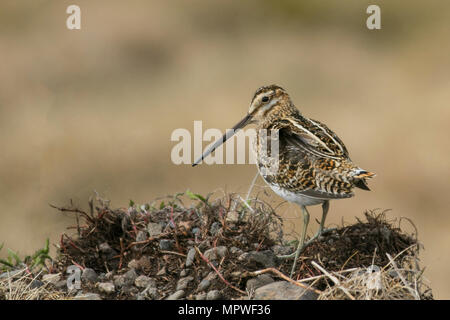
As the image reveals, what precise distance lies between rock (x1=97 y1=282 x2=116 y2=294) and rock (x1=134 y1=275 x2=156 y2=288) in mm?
104

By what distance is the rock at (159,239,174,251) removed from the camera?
3.01 meters

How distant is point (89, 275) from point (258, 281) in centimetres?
76

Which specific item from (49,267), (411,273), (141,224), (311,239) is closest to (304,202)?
(311,239)

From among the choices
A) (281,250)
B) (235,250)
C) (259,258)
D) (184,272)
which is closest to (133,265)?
(184,272)

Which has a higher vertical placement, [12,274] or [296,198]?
[296,198]

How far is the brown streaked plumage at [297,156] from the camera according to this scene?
2.94 metres

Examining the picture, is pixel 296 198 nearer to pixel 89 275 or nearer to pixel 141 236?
pixel 141 236

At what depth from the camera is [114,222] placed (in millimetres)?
3121

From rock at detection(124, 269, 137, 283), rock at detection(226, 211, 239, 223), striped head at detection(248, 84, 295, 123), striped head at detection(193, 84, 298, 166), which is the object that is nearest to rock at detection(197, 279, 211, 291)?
rock at detection(124, 269, 137, 283)

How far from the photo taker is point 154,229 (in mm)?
3100

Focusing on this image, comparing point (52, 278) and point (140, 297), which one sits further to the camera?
Result: point (52, 278)

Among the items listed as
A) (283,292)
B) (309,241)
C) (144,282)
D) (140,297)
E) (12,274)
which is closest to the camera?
(283,292)

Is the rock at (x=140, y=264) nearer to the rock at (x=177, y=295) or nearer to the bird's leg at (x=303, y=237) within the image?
the rock at (x=177, y=295)
